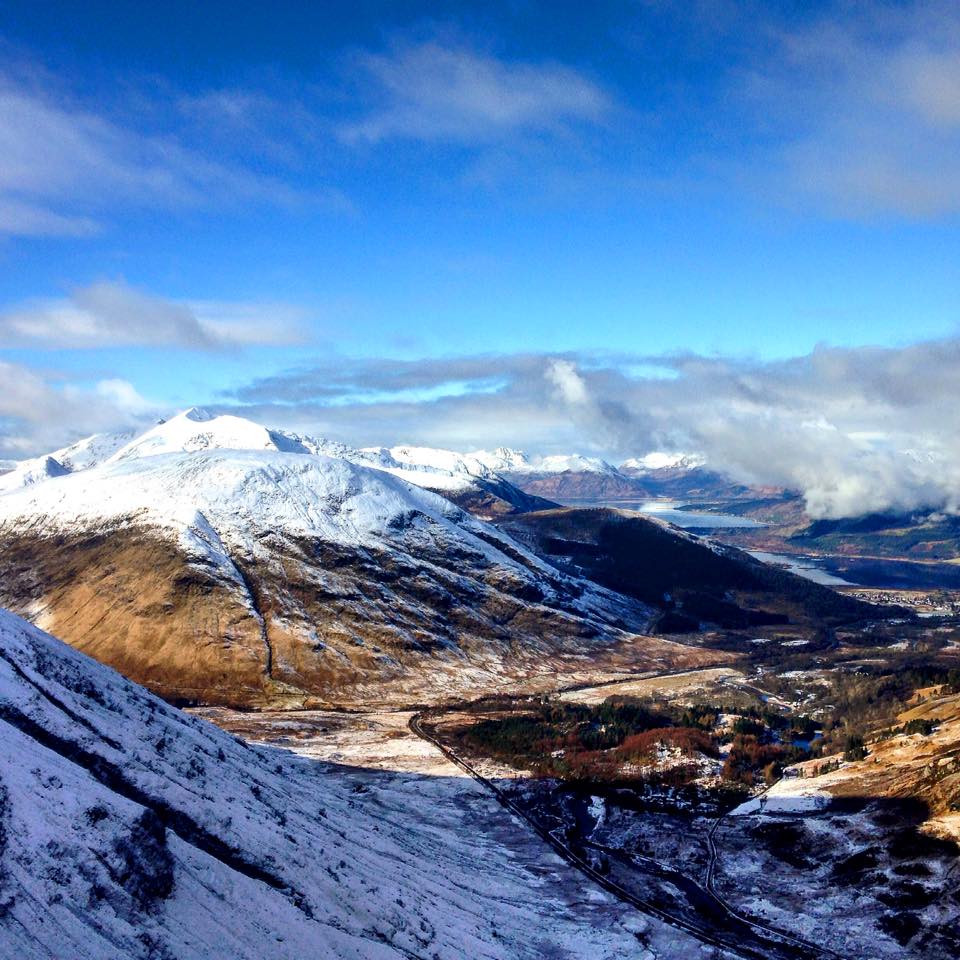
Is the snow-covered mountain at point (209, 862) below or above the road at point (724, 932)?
above

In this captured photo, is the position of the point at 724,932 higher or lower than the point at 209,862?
lower

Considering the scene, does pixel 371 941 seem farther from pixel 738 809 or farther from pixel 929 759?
pixel 929 759

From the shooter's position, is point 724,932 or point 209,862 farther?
point 724,932

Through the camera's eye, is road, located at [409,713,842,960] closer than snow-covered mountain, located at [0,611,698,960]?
No

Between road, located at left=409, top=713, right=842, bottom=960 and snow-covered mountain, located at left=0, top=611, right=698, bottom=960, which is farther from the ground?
snow-covered mountain, located at left=0, top=611, right=698, bottom=960

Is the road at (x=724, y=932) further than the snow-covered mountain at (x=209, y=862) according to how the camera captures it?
Yes

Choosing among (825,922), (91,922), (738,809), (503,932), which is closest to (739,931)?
(825,922)

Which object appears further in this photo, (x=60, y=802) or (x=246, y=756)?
(x=246, y=756)

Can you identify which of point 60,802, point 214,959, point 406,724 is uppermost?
point 60,802
